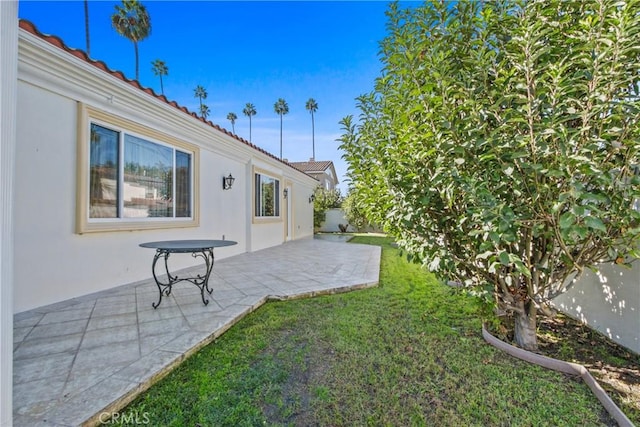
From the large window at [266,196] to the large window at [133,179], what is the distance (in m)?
3.42

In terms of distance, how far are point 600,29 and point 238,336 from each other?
4393mm

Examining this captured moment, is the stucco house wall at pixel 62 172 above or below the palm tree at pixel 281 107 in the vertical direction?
below

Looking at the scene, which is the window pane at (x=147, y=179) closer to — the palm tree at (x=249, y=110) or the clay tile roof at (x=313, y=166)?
the clay tile roof at (x=313, y=166)

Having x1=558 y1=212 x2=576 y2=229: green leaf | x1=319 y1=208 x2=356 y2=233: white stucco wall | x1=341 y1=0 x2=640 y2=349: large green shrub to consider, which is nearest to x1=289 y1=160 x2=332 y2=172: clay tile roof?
x1=319 y1=208 x2=356 y2=233: white stucco wall

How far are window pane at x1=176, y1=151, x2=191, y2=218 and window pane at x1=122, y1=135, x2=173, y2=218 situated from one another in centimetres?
22

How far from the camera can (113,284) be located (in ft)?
17.1

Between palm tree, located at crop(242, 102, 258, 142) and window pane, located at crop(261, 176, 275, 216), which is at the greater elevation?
palm tree, located at crop(242, 102, 258, 142)

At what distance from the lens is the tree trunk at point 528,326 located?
3273mm

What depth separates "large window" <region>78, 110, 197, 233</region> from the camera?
4891mm

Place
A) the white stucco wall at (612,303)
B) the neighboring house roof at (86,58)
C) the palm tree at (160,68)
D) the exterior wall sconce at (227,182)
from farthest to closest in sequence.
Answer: the palm tree at (160,68)
the exterior wall sconce at (227,182)
the neighboring house roof at (86,58)
the white stucco wall at (612,303)

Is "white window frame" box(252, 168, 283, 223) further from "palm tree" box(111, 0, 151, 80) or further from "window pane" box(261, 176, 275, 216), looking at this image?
"palm tree" box(111, 0, 151, 80)

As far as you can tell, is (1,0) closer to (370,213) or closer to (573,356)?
(370,213)

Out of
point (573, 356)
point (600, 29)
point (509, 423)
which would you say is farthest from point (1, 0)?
point (573, 356)

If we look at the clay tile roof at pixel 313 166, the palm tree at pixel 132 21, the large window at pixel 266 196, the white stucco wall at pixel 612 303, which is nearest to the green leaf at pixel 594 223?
the white stucco wall at pixel 612 303
